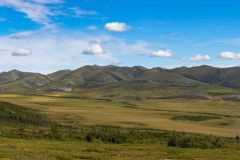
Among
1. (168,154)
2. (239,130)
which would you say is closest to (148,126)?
(239,130)

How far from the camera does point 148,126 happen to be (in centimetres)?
19975

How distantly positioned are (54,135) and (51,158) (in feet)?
151

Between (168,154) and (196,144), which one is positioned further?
(196,144)

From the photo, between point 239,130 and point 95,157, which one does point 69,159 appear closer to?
point 95,157

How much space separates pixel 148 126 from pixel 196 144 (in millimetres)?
110139

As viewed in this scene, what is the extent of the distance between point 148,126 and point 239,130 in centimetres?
3648

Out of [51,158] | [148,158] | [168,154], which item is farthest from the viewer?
[168,154]

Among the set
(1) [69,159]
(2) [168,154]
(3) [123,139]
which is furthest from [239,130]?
(1) [69,159]

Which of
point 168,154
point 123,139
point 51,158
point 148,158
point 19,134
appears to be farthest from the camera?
point 19,134

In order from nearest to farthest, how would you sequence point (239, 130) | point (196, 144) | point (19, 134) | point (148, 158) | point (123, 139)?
point (148, 158), point (196, 144), point (123, 139), point (19, 134), point (239, 130)

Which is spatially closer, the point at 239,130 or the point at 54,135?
the point at 54,135

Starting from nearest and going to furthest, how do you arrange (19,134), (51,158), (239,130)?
(51,158)
(19,134)
(239,130)

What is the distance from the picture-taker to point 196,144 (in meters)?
89.9

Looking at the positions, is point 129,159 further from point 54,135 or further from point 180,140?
point 54,135
